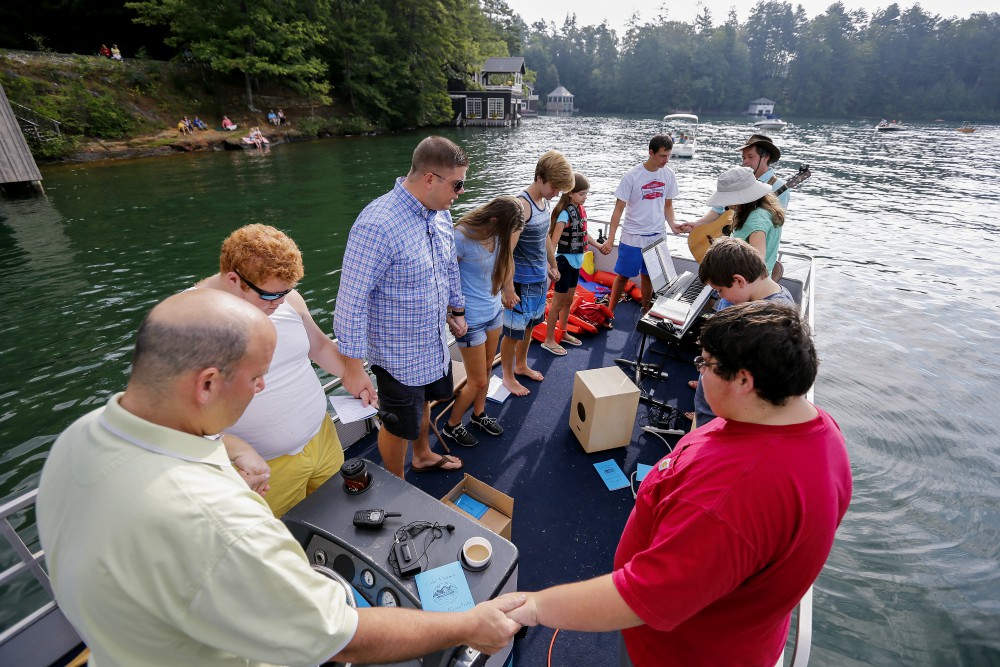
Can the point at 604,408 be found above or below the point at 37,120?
below

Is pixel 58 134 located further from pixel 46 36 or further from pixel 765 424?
pixel 765 424

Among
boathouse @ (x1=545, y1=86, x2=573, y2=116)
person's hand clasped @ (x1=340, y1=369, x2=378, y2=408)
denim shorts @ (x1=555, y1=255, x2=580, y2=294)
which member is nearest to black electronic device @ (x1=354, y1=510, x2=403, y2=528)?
person's hand clasped @ (x1=340, y1=369, x2=378, y2=408)

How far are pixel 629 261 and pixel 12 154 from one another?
1759 centimetres

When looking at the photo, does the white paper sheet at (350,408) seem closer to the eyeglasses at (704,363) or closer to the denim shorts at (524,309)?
the eyeglasses at (704,363)

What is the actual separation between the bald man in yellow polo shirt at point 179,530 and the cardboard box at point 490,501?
1.72 metres

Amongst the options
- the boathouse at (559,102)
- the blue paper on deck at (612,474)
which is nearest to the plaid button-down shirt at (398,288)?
the blue paper on deck at (612,474)

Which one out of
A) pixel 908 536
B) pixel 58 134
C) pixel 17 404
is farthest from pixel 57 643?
pixel 58 134

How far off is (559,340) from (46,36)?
1433 inches

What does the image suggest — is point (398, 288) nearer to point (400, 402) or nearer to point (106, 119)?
point (400, 402)

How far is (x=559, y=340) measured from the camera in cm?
514

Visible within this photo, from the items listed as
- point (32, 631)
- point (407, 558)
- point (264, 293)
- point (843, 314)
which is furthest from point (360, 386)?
point (843, 314)

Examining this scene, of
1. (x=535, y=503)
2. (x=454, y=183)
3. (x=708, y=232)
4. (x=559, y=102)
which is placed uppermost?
(x=559, y=102)

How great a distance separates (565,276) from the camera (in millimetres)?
4473

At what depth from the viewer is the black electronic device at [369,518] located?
183 cm
